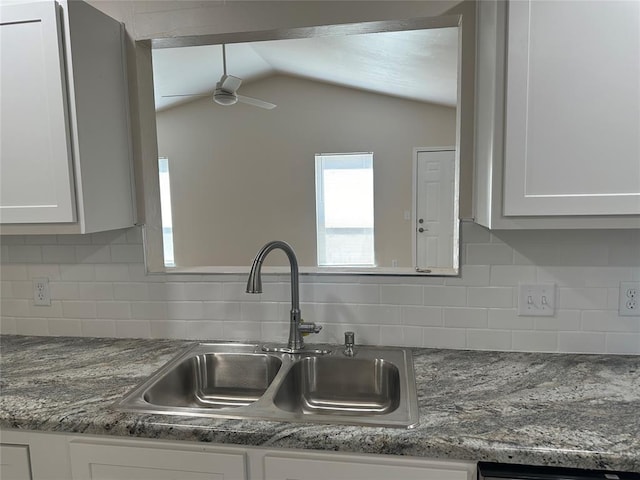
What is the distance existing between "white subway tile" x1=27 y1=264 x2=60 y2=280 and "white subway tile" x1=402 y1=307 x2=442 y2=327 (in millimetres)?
1391

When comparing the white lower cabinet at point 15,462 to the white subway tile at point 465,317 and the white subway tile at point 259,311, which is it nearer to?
the white subway tile at point 259,311

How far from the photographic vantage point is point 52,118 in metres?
1.29

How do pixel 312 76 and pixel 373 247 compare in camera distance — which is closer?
pixel 312 76

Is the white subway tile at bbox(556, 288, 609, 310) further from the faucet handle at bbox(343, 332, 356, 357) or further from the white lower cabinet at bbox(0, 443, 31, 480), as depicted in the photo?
the white lower cabinet at bbox(0, 443, 31, 480)

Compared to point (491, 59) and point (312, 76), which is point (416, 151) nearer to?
point (312, 76)

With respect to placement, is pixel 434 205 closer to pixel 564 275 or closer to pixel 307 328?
pixel 564 275

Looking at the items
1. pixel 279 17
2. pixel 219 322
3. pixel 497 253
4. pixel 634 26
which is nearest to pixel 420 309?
pixel 497 253

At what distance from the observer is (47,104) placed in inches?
50.8

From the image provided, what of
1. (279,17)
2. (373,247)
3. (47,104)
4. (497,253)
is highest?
(279,17)

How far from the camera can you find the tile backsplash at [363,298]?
56.2 inches

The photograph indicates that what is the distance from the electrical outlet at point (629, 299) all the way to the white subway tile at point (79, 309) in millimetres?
1939

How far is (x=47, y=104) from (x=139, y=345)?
35.1 inches

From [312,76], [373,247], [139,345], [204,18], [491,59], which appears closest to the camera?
[491,59]

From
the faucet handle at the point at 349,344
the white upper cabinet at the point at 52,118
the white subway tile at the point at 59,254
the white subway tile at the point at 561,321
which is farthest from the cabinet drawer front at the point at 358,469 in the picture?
the white subway tile at the point at 59,254
